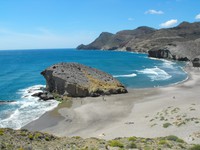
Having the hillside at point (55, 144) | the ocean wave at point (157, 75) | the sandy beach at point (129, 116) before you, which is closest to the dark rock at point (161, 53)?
the ocean wave at point (157, 75)

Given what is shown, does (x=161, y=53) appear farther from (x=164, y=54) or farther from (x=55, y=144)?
(x=55, y=144)

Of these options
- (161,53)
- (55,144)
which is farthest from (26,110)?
(161,53)

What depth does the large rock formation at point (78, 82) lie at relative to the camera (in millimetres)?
51594

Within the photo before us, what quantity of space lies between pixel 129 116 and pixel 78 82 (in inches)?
647

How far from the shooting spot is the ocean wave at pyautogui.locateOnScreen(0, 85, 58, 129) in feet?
122

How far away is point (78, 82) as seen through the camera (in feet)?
172

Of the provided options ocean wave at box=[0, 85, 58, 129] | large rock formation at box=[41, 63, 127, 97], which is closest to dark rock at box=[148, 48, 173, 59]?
large rock formation at box=[41, 63, 127, 97]

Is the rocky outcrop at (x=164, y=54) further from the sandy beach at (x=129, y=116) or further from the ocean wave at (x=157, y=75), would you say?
the sandy beach at (x=129, y=116)

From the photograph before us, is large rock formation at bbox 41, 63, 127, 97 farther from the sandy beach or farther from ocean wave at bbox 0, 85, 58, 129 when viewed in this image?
ocean wave at bbox 0, 85, 58, 129

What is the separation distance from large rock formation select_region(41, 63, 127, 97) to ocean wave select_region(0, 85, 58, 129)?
442cm

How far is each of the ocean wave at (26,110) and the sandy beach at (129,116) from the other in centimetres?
137

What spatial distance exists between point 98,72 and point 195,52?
88.8m

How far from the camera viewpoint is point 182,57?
132625mm

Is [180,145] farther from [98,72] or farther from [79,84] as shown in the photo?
[98,72]
